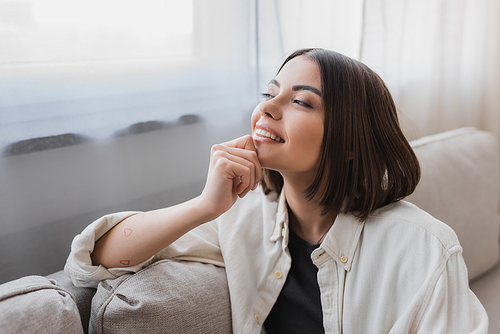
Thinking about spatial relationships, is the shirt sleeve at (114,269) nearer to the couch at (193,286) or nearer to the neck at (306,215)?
the couch at (193,286)

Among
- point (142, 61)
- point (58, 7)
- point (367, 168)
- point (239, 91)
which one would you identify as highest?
point (58, 7)

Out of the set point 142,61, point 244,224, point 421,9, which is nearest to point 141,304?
point 244,224

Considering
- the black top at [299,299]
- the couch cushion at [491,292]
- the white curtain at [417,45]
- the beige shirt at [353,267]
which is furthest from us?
the white curtain at [417,45]

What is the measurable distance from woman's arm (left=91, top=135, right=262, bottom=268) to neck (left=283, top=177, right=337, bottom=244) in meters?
0.15

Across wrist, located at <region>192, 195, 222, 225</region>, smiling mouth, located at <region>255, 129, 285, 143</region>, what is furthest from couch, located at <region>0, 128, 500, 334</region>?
smiling mouth, located at <region>255, 129, 285, 143</region>

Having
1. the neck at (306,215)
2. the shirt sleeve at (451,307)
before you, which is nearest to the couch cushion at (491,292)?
the shirt sleeve at (451,307)

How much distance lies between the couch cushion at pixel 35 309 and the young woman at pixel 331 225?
0.14 meters

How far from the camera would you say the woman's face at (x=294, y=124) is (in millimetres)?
966

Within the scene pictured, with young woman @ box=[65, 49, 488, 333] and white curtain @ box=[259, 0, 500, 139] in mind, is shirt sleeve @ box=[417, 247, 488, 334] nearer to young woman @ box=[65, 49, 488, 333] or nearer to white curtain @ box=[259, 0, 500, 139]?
young woman @ box=[65, 49, 488, 333]

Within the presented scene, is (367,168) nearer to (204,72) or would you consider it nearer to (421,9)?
(204,72)

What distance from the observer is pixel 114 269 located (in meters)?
1.02

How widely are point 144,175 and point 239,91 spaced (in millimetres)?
463

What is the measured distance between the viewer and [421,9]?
82.4 inches

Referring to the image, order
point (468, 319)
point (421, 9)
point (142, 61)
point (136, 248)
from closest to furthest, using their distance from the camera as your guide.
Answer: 1. point (468, 319)
2. point (136, 248)
3. point (142, 61)
4. point (421, 9)
